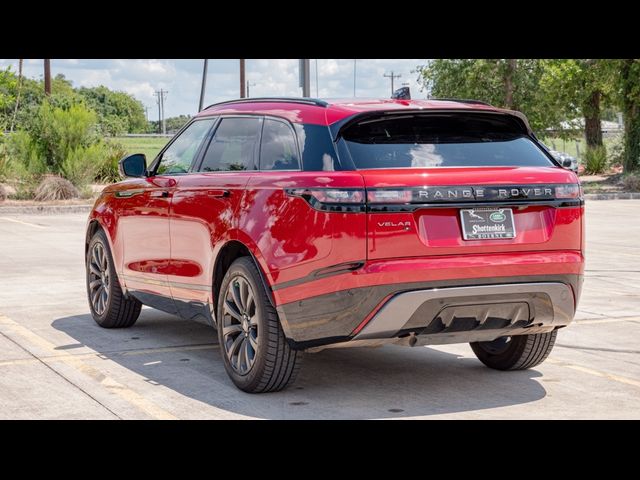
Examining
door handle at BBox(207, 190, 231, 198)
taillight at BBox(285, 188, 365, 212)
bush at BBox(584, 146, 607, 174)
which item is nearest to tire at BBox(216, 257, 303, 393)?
door handle at BBox(207, 190, 231, 198)

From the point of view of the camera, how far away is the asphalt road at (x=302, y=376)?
21.2 feet

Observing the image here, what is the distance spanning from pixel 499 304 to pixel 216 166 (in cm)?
234

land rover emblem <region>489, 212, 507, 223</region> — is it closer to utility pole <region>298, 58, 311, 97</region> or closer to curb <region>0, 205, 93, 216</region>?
utility pole <region>298, 58, 311, 97</region>

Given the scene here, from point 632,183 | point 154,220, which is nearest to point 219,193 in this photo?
point 154,220

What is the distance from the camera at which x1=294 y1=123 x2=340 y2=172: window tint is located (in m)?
6.34

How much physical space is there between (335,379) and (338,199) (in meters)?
1.74

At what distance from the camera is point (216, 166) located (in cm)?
758

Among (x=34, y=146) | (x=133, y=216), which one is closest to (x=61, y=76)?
(x=34, y=146)

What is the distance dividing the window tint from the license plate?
805 millimetres

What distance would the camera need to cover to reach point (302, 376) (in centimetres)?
746

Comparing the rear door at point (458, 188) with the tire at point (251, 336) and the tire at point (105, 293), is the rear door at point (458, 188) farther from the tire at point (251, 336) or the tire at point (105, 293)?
the tire at point (105, 293)

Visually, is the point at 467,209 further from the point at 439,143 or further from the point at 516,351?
the point at 516,351

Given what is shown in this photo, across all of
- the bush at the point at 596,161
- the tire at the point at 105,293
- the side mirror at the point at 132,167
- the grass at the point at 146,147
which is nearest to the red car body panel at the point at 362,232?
the side mirror at the point at 132,167
